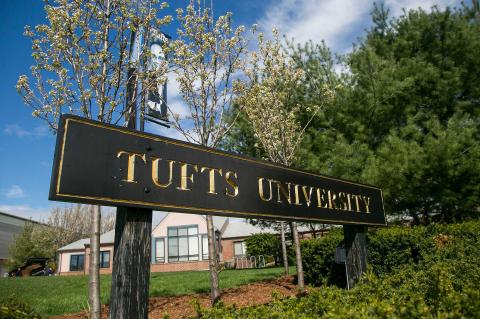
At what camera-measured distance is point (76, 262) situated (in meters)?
39.1

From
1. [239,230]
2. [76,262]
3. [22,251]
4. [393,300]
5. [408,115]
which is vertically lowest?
[393,300]

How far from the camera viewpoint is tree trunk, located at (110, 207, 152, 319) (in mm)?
2980

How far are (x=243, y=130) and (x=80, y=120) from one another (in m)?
15.2

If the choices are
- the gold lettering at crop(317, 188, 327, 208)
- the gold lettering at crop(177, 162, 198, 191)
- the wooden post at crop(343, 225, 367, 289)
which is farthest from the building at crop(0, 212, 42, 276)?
the gold lettering at crop(177, 162, 198, 191)

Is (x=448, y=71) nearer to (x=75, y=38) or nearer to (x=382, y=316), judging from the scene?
(x=75, y=38)

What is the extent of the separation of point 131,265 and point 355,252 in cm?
436

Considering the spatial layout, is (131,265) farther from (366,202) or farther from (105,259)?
(105,259)

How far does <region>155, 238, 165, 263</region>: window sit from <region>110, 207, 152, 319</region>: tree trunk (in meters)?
32.8

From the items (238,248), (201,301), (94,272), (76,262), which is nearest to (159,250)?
(238,248)

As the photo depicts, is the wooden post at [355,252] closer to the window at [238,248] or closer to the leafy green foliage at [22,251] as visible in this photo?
the window at [238,248]

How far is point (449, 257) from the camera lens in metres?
7.93

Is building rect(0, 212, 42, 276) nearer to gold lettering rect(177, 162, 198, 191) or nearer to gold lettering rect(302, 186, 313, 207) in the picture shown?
gold lettering rect(302, 186, 313, 207)

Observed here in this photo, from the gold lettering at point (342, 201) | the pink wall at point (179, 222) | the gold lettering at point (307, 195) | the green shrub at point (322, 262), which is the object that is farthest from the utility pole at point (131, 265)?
the pink wall at point (179, 222)

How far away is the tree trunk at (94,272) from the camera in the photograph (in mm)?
5781
